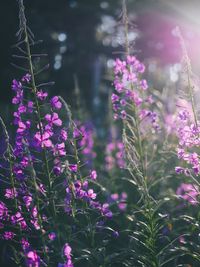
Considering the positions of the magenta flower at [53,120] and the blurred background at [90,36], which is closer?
the magenta flower at [53,120]

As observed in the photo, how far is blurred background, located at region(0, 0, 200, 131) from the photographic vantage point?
30.6ft

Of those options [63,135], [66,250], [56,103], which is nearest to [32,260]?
[66,250]

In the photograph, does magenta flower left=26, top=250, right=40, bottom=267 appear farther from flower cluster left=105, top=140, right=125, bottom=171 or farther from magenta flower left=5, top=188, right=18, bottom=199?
flower cluster left=105, top=140, right=125, bottom=171

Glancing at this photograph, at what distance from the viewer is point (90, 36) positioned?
1209 cm

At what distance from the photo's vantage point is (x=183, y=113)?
3.08 m

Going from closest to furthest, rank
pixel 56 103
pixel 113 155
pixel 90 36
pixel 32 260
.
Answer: pixel 32 260 < pixel 56 103 < pixel 113 155 < pixel 90 36

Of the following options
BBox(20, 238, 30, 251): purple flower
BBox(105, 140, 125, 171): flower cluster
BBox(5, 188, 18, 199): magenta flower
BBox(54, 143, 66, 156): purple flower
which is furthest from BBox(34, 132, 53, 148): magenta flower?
BBox(105, 140, 125, 171): flower cluster

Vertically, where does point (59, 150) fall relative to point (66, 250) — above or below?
above

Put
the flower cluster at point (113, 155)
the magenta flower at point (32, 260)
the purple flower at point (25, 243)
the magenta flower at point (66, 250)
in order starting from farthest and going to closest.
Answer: the flower cluster at point (113, 155), the purple flower at point (25, 243), the magenta flower at point (66, 250), the magenta flower at point (32, 260)

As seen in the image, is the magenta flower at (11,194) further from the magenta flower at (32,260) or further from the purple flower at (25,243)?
the magenta flower at (32,260)

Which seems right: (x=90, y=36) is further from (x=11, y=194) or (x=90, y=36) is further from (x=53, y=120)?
(x=11, y=194)

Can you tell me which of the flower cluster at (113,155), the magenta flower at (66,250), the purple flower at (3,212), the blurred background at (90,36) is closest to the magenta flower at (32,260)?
the magenta flower at (66,250)

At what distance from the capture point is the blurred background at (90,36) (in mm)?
9312

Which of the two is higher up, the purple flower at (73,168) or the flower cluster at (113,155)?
the purple flower at (73,168)
